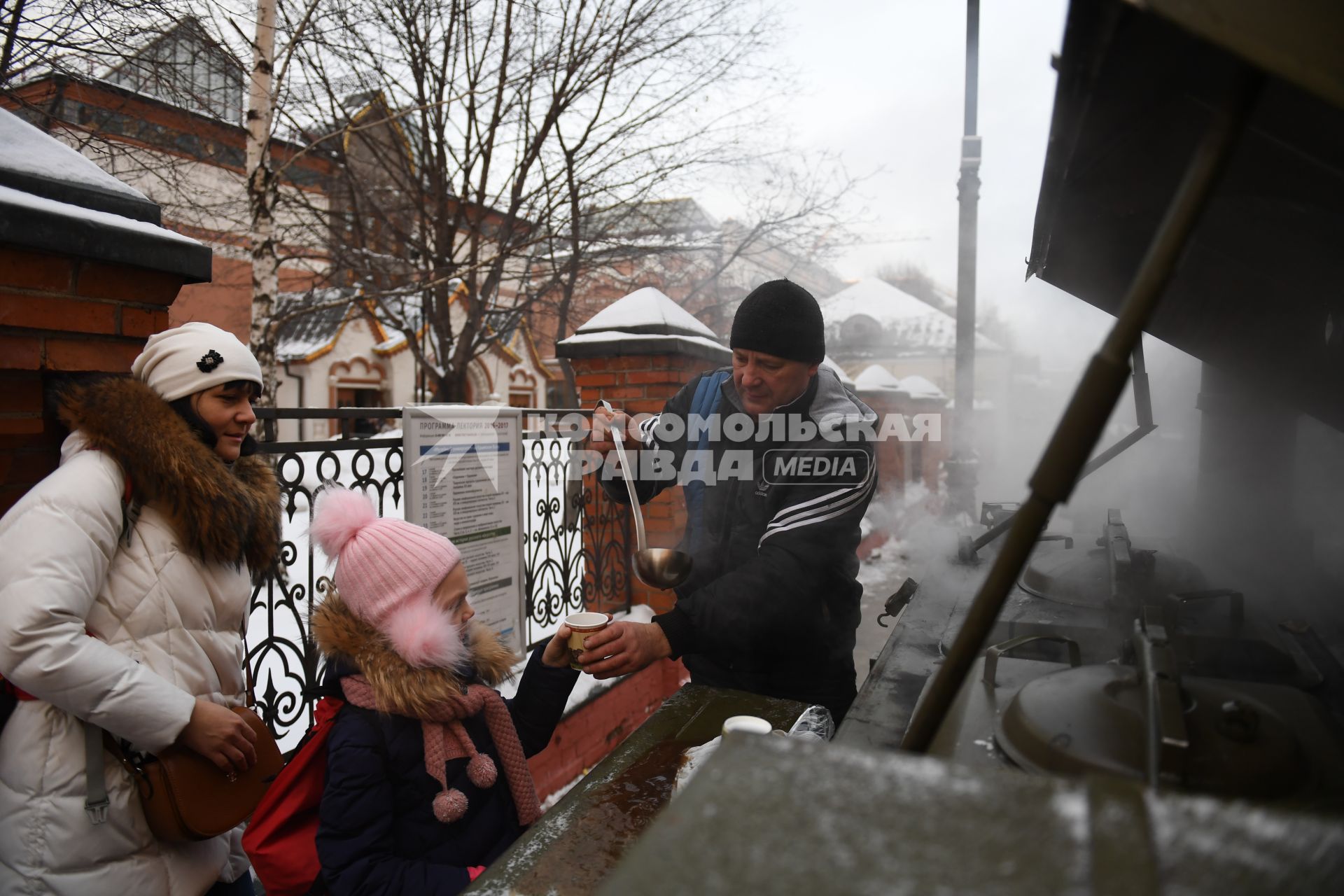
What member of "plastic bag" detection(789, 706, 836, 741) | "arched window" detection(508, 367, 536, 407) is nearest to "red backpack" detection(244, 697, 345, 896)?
"plastic bag" detection(789, 706, 836, 741)

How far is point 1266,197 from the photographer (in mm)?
1311

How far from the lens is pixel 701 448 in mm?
3043

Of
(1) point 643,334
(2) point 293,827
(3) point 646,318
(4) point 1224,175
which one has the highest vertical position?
(3) point 646,318

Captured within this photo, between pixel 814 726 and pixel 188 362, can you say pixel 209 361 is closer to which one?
pixel 188 362

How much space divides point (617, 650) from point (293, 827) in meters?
0.94

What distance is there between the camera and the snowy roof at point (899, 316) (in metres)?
29.2

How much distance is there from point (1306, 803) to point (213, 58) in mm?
9167

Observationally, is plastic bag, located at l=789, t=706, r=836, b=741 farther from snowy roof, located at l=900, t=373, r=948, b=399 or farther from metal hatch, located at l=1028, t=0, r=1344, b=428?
snowy roof, located at l=900, t=373, r=948, b=399

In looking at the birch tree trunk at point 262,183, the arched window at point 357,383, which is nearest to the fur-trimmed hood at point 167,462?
the birch tree trunk at point 262,183

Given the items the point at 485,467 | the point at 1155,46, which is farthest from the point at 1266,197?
the point at 485,467

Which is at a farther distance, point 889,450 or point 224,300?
point 224,300

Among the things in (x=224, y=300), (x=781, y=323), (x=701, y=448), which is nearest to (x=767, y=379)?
(x=781, y=323)

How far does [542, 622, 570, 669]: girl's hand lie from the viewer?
220 centimetres

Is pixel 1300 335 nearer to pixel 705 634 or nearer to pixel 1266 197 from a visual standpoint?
pixel 1266 197
